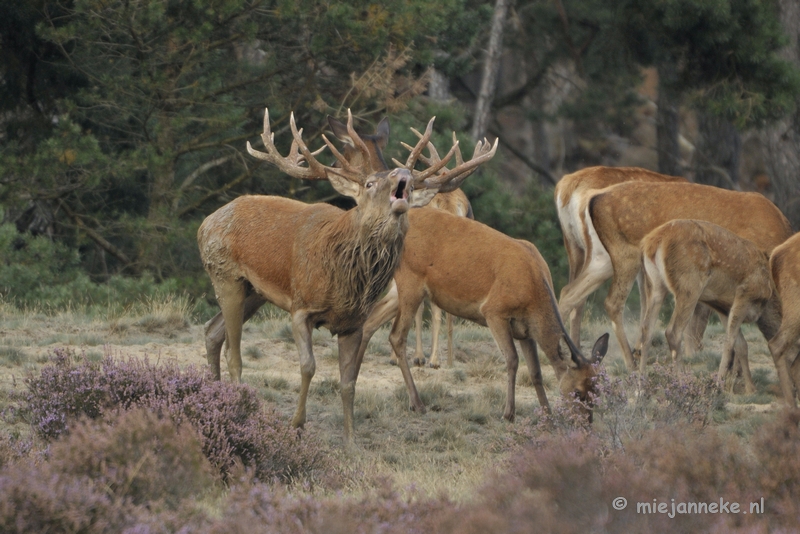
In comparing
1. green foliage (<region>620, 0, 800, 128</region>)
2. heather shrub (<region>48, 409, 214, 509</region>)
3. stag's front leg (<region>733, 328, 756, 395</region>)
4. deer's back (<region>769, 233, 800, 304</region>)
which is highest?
green foliage (<region>620, 0, 800, 128</region>)

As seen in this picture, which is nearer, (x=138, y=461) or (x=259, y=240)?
(x=138, y=461)

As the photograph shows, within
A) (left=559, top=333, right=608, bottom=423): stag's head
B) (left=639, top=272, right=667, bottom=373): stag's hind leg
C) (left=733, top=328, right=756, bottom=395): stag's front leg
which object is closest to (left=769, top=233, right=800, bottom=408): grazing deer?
(left=733, top=328, right=756, bottom=395): stag's front leg

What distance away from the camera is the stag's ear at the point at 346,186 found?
7488 millimetres

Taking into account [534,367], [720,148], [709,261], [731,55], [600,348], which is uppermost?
[731,55]

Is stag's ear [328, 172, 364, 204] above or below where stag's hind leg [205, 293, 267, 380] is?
above

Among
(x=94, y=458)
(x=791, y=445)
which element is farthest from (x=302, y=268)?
(x=791, y=445)

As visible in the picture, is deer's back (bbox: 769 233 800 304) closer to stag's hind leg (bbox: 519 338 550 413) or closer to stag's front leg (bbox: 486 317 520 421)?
stag's hind leg (bbox: 519 338 550 413)

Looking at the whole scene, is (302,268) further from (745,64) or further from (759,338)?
(745,64)

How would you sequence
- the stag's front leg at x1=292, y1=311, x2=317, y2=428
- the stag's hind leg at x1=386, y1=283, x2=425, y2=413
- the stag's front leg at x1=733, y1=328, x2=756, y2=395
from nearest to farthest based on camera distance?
the stag's front leg at x1=292, y1=311, x2=317, y2=428
the stag's hind leg at x1=386, y1=283, x2=425, y2=413
the stag's front leg at x1=733, y1=328, x2=756, y2=395

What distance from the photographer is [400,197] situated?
7.03m

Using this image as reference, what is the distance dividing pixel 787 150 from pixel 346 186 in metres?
12.2

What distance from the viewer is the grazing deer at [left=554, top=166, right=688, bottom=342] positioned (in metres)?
11.7

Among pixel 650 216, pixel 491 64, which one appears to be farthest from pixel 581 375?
pixel 491 64

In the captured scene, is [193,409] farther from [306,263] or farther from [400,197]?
[400,197]
